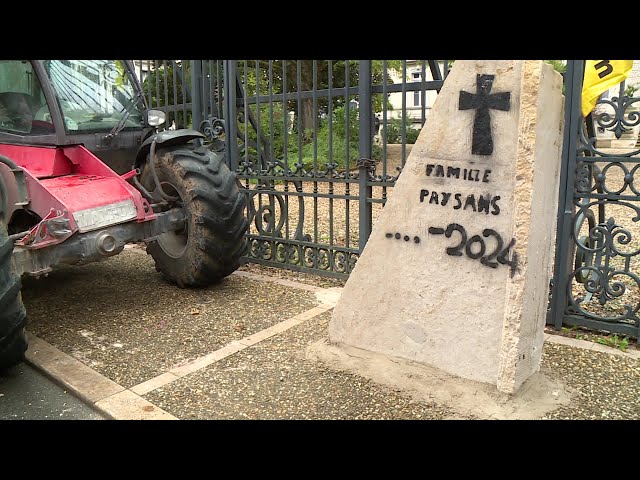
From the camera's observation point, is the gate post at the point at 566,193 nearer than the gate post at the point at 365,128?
Yes

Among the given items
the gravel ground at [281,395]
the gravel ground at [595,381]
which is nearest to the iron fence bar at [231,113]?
the gravel ground at [281,395]

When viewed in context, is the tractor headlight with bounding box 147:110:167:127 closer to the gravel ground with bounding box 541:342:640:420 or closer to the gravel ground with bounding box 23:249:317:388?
the gravel ground with bounding box 23:249:317:388

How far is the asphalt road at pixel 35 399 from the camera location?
10.8 feet

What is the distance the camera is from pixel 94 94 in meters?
5.30

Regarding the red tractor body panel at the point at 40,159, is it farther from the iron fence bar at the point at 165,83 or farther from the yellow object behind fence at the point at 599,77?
the yellow object behind fence at the point at 599,77

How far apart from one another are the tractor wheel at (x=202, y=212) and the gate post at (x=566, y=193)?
9.22 ft

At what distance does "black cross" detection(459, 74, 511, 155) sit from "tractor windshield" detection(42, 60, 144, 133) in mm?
3586

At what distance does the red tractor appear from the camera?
14.3ft

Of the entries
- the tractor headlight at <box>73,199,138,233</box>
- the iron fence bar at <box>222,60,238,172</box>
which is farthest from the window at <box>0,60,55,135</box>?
the iron fence bar at <box>222,60,238,172</box>

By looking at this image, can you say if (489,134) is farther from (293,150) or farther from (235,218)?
(293,150)

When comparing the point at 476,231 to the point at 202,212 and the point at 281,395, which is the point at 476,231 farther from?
the point at 202,212

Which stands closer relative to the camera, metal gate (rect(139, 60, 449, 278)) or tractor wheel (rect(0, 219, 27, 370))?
tractor wheel (rect(0, 219, 27, 370))

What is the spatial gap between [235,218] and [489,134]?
2753 millimetres

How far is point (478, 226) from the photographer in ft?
10.6
